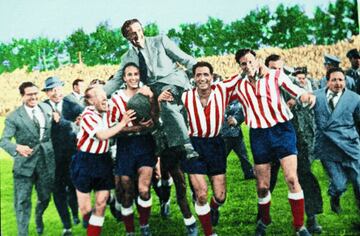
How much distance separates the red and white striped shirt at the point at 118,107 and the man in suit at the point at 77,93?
26 cm

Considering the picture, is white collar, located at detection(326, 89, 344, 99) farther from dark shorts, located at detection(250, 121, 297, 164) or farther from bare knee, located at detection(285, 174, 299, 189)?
bare knee, located at detection(285, 174, 299, 189)

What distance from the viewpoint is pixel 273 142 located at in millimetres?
4355

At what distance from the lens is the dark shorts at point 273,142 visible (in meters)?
4.33

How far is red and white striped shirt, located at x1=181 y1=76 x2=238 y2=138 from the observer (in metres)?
4.45

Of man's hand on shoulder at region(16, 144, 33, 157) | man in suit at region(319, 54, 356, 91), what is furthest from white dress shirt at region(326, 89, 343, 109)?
man's hand on shoulder at region(16, 144, 33, 157)

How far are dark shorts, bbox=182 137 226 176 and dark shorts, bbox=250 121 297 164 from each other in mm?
281

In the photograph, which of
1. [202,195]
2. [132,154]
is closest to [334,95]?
[202,195]

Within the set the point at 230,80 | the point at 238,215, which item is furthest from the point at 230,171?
the point at 230,80

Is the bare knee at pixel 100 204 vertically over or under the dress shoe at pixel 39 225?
over

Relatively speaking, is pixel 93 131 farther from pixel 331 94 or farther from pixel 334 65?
pixel 334 65

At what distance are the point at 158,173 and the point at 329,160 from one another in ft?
4.72

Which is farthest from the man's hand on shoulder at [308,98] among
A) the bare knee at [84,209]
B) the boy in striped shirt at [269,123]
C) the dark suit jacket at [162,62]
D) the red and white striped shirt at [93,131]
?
the bare knee at [84,209]

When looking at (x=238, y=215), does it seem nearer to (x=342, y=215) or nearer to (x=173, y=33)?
(x=342, y=215)

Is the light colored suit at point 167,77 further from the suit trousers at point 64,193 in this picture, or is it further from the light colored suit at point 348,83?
the light colored suit at point 348,83
